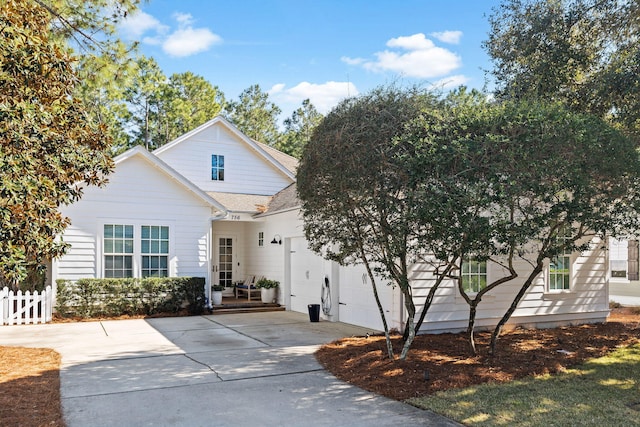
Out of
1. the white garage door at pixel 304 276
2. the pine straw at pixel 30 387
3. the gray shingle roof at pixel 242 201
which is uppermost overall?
the gray shingle roof at pixel 242 201

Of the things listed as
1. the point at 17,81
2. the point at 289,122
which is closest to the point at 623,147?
the point at 17,81

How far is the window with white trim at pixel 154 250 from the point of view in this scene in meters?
14.2

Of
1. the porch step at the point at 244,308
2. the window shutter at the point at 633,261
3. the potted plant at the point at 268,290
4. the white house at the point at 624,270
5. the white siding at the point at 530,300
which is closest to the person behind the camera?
the white siding at the point at 530,300

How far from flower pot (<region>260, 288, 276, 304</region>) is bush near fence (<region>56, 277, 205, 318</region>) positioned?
6.68 ft

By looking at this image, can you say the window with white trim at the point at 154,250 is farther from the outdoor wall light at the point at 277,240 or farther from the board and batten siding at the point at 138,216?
the outdoor wall light at the point at 277,240

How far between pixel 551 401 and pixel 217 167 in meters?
14.5

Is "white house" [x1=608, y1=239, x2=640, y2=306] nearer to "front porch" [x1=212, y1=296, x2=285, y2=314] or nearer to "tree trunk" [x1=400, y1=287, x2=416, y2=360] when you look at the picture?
"front porch" [x1=212, y1=296, x2=285, y2=314]

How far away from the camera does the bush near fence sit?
1291 centimetres

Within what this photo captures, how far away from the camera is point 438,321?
10.4 meters

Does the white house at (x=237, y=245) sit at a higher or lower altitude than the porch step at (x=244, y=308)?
higher

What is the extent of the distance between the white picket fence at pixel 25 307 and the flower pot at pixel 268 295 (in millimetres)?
5779

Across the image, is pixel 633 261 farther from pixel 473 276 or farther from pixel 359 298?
pixel 359 298

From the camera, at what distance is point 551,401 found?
6.08 m

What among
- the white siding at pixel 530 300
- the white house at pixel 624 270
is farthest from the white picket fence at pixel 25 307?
the white house at pixel 624 270
